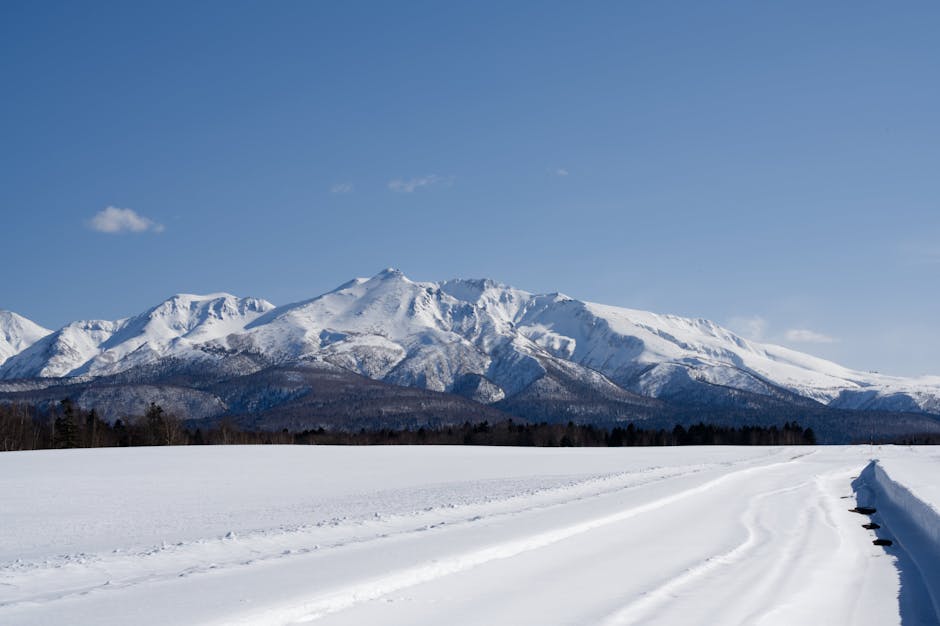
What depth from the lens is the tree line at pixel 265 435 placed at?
106688mm

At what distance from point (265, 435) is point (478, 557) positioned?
14454cm

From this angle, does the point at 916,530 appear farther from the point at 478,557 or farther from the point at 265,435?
the point at 265,435

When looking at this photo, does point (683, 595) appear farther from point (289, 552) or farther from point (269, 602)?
point (289, 552)

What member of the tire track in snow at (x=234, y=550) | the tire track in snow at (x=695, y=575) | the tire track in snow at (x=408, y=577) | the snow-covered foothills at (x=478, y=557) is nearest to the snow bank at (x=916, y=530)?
the snow-covered foothills at (x=478, y=557)

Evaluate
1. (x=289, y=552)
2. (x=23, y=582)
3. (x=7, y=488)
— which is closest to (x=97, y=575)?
(x=23, y=582)

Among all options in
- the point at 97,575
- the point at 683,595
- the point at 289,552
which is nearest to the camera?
the point at 683,595

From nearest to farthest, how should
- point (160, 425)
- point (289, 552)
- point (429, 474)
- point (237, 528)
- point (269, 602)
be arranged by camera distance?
point (269, 602), point (289, 552), point (237, 528), point (429, 474), point (160, 425)

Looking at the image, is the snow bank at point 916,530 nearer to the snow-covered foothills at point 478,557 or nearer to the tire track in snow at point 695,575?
the snow-covered foothills at point 478,557

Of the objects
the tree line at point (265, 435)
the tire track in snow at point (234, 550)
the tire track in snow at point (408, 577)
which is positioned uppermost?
the tire track in snow at point (408, 577)

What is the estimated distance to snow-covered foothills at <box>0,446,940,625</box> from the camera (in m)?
11.9

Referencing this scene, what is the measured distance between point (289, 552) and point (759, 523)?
1309cm

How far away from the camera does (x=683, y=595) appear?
43.0ft

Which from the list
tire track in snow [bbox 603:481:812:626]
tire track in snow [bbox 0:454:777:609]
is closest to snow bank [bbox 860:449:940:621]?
tire track in snow [bbox 603:481:812:626]

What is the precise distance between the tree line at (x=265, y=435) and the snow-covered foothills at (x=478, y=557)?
78.1 meters
